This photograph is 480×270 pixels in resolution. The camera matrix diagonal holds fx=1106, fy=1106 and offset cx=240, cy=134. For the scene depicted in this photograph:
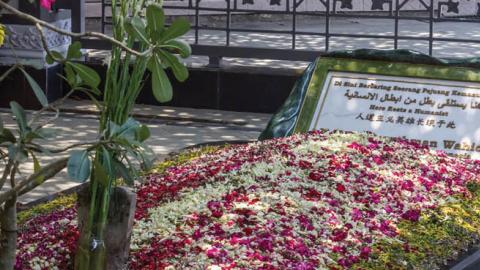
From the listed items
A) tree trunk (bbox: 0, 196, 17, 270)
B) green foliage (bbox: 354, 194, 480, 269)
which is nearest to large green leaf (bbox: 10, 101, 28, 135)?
tree trunk (bbox: 0, 196, 17, 270)

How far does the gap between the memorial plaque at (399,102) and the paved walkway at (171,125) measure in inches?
62.2

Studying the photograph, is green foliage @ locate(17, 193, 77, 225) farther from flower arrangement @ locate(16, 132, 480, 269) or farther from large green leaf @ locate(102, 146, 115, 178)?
large green leaf @ locate(102, 146, 115, 178)

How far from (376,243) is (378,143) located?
76.7 inches

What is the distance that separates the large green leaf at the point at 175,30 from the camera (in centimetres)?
390

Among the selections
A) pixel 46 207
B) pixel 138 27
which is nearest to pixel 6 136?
pixel 138 27

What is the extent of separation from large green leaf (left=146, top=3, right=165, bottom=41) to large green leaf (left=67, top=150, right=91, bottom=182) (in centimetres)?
51

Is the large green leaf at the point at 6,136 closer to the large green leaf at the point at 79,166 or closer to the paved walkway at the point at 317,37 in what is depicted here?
the large green leaf at the point at 79,166

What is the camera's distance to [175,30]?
3.95 metres

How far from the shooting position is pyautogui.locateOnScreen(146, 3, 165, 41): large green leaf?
3908 mm

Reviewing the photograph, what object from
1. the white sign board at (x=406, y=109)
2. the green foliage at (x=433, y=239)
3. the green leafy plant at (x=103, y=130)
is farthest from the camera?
the white sign board at (x=406, y=109)

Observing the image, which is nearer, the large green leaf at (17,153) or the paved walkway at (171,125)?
the large green leaf at (17,153)

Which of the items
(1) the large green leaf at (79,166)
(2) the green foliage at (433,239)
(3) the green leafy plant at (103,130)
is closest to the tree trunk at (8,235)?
(3) the green leafy plant at (103,130)

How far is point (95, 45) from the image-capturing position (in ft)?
41.4

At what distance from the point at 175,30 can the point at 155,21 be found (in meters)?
0.09
